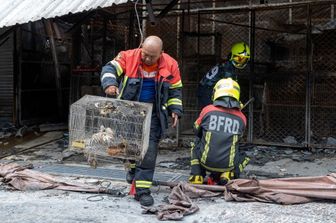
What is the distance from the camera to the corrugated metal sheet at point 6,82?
37.4ft

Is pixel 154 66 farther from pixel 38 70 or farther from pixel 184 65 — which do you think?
pixel 38 70

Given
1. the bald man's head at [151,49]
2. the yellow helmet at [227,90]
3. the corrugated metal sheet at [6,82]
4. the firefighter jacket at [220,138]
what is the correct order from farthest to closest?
the corrugated metal sheet at [6,82]
the yellow helmet at [227,90]
the firefighter jacket at [220,138]
the bald man's head at [151,49]

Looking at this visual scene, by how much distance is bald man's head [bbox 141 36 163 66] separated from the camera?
503cm

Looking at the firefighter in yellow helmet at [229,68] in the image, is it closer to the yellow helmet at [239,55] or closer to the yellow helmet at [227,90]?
the yellow helmet at [239,55]

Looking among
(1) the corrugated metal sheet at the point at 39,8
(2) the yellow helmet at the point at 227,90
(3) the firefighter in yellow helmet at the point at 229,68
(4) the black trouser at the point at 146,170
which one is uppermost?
(1) the corrugated metal sheet at the point at 39,8

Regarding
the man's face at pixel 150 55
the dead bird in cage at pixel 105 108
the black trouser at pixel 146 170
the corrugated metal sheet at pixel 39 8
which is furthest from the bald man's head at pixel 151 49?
the corrugated metal sheet at pixel 39 8

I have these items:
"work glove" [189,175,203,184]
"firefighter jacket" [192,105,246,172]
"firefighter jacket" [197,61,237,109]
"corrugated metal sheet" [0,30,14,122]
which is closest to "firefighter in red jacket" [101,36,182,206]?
"firefighter jacket" [192,105,246,172]

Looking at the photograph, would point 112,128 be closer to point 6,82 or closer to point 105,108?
point 105,108

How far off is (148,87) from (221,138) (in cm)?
105

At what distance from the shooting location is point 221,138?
5.43 m

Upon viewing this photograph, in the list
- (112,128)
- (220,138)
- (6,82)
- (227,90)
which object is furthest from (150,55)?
(6,82)

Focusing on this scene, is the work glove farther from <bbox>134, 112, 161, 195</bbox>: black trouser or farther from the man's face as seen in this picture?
the man's face

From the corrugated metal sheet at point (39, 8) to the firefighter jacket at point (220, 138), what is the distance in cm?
193

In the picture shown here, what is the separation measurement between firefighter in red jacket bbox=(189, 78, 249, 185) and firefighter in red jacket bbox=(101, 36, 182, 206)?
1.45ft
